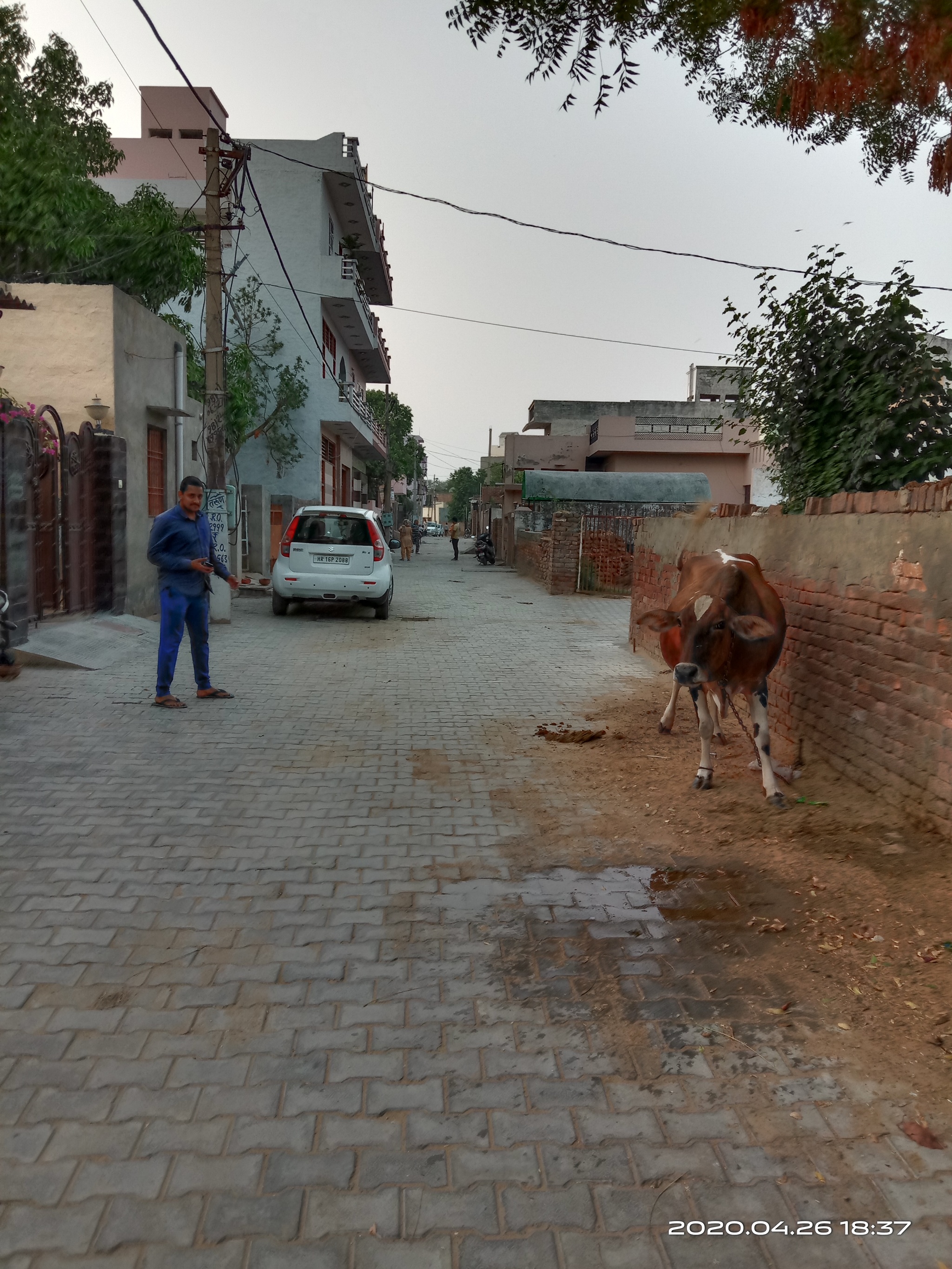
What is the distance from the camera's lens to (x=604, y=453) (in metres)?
35.8

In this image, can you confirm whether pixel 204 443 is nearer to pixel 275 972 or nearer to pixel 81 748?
pixel 81 748

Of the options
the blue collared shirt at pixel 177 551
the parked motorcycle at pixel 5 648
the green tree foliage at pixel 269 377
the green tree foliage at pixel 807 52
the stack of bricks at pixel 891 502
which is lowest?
the parked motorcycle at pixel 5 648

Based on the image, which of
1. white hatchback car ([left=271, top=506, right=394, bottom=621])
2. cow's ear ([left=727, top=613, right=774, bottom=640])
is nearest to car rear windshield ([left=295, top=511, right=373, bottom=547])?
white hatchback car ([left=271, top=506, right=394, bottom=621])

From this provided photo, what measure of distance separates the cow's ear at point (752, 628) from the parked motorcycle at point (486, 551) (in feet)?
111

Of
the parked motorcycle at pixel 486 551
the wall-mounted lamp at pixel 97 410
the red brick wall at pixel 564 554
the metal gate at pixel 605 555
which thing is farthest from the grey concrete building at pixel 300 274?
the wall-mounted lamp at pixel 97 410

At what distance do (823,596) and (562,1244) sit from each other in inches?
187

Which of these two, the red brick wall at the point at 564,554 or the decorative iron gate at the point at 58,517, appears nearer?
the decorative iron gate at the point at 58,517

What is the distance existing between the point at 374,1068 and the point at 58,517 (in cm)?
1024

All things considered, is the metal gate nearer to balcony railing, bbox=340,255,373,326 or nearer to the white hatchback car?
the white hatchback car

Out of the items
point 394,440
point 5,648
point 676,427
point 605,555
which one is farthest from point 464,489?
point 5,648

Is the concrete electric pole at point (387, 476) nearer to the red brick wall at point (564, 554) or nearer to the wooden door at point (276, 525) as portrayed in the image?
the wooden door at point (276, 525)

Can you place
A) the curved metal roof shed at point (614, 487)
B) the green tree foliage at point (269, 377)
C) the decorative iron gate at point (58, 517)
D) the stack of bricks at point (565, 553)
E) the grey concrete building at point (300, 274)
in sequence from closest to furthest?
the decorative iron gate at point (58, 517), the stack of bricks at point (565, 553), the curved metal roof shed at point (614, 487), the green tree foliage at point (269, 377), the grey concrete building at point (300, 274)

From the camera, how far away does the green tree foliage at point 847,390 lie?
6.96m
